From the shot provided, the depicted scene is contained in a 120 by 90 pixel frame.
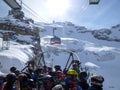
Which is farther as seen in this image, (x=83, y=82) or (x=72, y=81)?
(x=83, y=82)

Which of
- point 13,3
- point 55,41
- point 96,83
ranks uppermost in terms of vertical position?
point 13,3

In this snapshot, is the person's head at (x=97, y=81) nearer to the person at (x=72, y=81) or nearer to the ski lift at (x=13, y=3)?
the person at (x=72, y=81)

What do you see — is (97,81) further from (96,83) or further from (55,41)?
(55,41)

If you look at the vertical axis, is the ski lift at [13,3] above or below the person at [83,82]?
above

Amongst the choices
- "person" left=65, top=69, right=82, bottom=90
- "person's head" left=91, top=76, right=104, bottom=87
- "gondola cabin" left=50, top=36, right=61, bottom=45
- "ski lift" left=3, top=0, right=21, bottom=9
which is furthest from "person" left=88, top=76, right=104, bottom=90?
"gondola cabin" left=50, top=36, right=61, bottom=45

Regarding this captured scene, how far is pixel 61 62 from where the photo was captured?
168 m

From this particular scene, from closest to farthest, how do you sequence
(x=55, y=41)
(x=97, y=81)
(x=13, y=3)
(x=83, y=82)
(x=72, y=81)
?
1. (x=97, y=81)
2. (x=72, y=81)
3. (x=83, y=82)
4. (x=13, y=3)
5. (x=55, y=41)

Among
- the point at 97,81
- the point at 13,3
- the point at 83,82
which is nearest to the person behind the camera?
the point at 97,81

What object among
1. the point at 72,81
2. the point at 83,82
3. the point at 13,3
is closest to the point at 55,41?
the point at 13,3

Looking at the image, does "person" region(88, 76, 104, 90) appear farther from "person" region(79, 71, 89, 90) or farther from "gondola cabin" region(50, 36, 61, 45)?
"gondola cabin" region(50, 36, 61, 45)

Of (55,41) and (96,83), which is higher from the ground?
(55,41)

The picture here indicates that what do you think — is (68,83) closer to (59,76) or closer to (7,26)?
(59,76)

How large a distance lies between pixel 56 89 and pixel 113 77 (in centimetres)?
15006

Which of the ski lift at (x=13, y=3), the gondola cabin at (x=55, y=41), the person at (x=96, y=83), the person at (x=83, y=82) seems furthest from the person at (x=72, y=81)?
the gondola cabin at (x=55, y=41)
